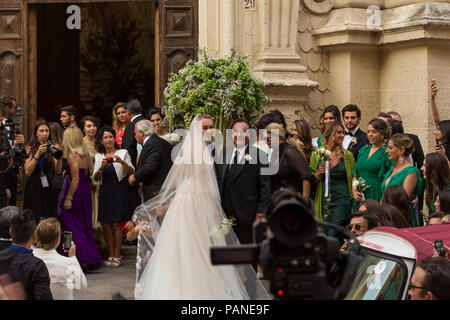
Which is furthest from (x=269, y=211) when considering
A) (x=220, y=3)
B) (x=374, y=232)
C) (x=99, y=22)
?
(x=99, y=22)

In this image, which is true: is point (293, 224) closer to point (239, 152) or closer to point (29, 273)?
point (29, 273)

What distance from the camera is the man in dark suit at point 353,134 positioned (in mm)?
9742

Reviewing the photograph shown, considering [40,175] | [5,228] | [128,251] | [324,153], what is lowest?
[128,251]

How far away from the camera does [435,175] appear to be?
7949 millimetres

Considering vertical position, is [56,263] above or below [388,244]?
below

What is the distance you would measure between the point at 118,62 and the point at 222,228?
12.3 metres

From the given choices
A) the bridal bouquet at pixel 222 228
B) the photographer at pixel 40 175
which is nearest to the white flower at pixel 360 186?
the bridal bouquet at pixel 222 228

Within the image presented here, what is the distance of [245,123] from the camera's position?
8.55 meters

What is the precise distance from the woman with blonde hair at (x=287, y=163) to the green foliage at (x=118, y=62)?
10.5 metres

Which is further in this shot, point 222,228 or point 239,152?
point 239,152

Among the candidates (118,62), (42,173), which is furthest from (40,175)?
(118,62)

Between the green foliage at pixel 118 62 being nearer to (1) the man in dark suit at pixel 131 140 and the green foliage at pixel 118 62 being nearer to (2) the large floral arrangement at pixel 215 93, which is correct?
(1) the man in dark suit at pixel 131 140

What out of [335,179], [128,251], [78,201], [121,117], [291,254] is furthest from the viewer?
[121,117]

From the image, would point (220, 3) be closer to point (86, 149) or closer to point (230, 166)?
point (86, 149)
